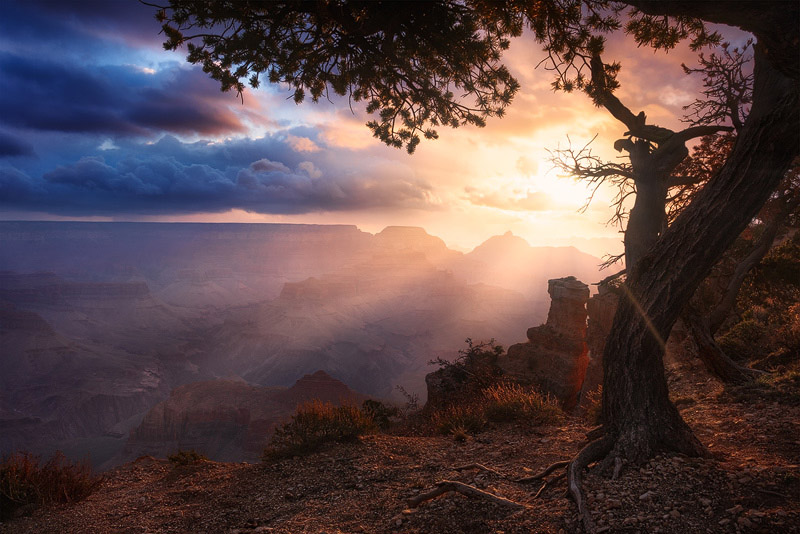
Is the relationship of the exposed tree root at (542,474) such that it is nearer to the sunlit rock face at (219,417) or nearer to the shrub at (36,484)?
the shrub at (36,484)

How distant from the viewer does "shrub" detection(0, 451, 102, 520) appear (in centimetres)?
535

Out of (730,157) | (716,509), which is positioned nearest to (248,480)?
(716,509)

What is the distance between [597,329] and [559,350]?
2.05 meters

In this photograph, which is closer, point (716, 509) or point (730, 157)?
point (716, 509)

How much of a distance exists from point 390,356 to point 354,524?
90520mm

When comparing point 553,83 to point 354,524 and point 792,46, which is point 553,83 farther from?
point 354,524

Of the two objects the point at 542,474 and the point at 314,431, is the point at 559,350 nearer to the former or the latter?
the point at 314,431

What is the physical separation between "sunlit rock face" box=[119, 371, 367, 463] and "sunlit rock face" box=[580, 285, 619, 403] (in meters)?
34.8

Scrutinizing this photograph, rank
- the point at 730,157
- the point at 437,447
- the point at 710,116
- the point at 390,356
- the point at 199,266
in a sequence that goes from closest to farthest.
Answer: the point at 730,157, the point at 437,447, the point at 710,116, the point at 390,356, the point at 199,266

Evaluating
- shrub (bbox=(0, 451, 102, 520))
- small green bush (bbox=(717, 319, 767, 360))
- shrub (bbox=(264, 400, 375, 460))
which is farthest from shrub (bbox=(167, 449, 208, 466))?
small green bush (bbox=(717, 319, 767, 360))

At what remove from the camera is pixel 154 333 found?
Answer: 357 ft

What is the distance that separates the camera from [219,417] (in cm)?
5162

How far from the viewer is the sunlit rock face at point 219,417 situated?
47.5m

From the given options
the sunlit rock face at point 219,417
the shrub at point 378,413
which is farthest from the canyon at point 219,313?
the shrub at point 378,413
